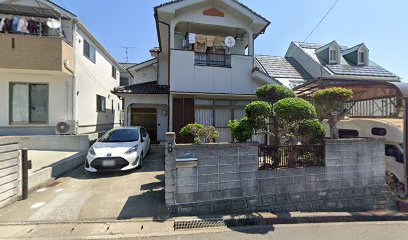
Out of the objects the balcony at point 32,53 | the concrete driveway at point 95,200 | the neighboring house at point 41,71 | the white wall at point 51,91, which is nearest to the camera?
the concrete driveway at point 95,200

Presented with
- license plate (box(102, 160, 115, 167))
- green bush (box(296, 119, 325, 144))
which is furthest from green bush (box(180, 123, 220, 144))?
license plate (box(102, 160, 115, 167))

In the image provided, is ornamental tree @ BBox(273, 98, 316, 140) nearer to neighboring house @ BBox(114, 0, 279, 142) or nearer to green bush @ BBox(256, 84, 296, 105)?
green bush @ BBox(256, 84, 296, 105)

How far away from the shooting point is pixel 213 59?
32.4ft

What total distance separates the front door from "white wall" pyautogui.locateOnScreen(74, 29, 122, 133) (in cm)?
244

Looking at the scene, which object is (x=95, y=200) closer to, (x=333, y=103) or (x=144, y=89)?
(x=333, y=103)

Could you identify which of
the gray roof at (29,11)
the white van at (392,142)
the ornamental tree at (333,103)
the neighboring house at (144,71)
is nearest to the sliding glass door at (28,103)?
the gray roof at (29,11)

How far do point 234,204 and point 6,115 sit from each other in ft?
34.2

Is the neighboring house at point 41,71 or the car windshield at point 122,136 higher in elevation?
the neighboring house at point 41,71

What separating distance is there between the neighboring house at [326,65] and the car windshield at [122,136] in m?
10.4

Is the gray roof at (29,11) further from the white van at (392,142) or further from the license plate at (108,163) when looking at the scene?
the white van at (392,142)

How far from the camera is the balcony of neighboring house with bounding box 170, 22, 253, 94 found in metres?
9.09

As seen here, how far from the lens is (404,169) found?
5.80 meters

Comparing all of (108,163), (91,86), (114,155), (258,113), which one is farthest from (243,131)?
(91,86)

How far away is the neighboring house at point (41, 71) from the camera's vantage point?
8.73 metres
